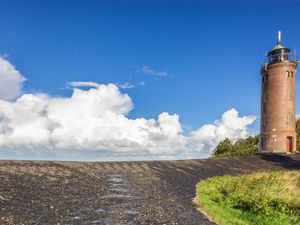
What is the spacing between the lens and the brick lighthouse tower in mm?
54156

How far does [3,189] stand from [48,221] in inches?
202

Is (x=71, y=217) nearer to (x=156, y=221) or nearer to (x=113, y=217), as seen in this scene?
(x=113, y=217)

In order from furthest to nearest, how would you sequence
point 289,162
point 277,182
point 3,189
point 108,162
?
point 289,162 → point 108,162 → point 277,182 → point 3,189

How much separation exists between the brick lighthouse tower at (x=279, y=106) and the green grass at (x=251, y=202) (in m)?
28.3

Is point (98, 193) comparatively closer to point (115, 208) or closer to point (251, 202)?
point (115, 208)

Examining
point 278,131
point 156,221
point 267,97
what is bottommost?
point 156,221

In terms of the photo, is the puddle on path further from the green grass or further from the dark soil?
the green grass

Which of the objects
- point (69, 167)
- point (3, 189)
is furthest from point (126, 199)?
point (69, 167)

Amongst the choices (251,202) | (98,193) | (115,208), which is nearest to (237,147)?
(251,202)

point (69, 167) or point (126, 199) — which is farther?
point (69, 167)

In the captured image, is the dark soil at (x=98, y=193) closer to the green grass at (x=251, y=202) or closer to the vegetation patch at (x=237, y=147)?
the green grass at (x=251, y=202)

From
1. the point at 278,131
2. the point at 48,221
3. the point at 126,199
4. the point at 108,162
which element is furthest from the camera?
the point at 278,131

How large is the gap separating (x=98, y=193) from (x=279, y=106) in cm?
4039

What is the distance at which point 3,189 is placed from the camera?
17.5 m
